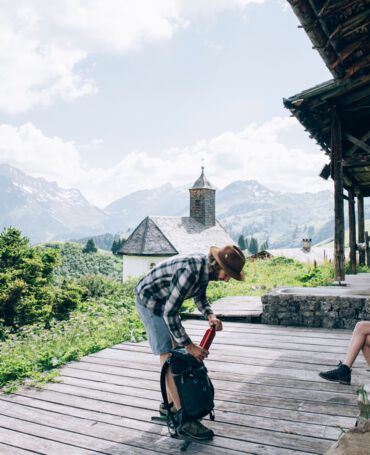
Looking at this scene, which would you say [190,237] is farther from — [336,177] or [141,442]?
[141,442]

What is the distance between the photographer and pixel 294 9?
18.9ft

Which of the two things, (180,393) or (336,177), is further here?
(336,177)

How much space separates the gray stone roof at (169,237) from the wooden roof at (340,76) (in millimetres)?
35006

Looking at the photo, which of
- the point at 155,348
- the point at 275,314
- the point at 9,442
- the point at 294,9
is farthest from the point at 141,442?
the point at 294,9

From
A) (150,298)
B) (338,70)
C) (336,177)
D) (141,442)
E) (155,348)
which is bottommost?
(141,442)

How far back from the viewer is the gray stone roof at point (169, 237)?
46.2m

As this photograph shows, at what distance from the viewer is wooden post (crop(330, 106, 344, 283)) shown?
8578 mm

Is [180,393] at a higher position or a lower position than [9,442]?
higher

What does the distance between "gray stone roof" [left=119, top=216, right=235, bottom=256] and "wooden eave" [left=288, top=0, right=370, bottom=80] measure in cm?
3839

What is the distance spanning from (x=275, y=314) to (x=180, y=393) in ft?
14.0

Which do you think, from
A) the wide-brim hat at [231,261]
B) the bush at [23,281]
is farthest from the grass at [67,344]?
the bush at [23,281]


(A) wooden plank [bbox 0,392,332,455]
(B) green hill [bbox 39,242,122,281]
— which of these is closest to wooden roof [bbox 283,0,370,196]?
(A) wooden plank [bbox 0,392,332,455]

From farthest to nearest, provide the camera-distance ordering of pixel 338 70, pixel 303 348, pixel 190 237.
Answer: pixel 190 237, pixel 338 70, pixel 303 348

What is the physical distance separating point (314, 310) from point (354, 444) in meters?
4.96
